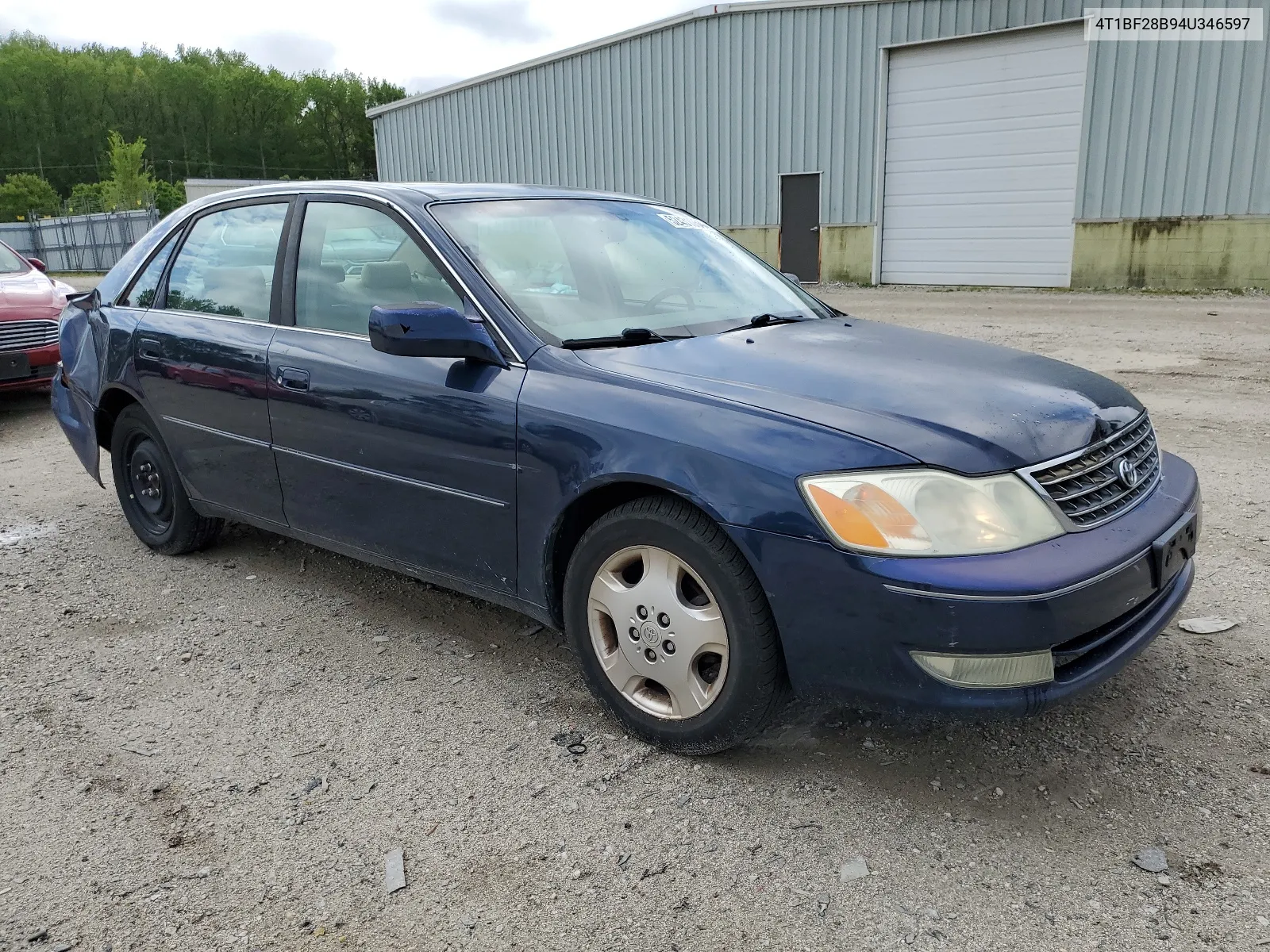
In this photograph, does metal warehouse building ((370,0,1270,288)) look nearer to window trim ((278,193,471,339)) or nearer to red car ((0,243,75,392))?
red car ((0,243,75,392))

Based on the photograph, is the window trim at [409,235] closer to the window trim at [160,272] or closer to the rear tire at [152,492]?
the window trim at [160,272]

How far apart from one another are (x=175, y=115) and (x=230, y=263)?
10615 centimetres

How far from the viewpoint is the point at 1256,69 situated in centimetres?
1427

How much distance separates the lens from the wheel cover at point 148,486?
14.6ft

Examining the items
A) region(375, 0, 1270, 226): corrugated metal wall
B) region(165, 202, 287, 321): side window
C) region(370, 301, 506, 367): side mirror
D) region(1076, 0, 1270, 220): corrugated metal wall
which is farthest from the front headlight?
region(1076, 0, 1270, 220): corrugated metal wall

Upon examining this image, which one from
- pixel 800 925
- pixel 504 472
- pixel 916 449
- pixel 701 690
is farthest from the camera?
pixel 504 472

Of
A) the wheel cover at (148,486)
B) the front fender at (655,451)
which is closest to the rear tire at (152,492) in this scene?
the wheel cover at (148,486)

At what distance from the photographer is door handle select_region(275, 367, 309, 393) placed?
11.3 ft

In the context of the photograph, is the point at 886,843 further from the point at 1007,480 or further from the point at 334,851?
the point at 334,851

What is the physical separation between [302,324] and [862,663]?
2.39 m

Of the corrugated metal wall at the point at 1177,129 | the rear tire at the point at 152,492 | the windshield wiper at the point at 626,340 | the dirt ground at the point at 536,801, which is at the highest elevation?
the corrugated metal wall at the point at 1177,129

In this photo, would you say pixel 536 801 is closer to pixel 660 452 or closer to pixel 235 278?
pixel 660 452

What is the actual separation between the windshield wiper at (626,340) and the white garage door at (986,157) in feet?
50.4

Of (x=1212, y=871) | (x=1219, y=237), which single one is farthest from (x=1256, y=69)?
(x=1212, y=871)
